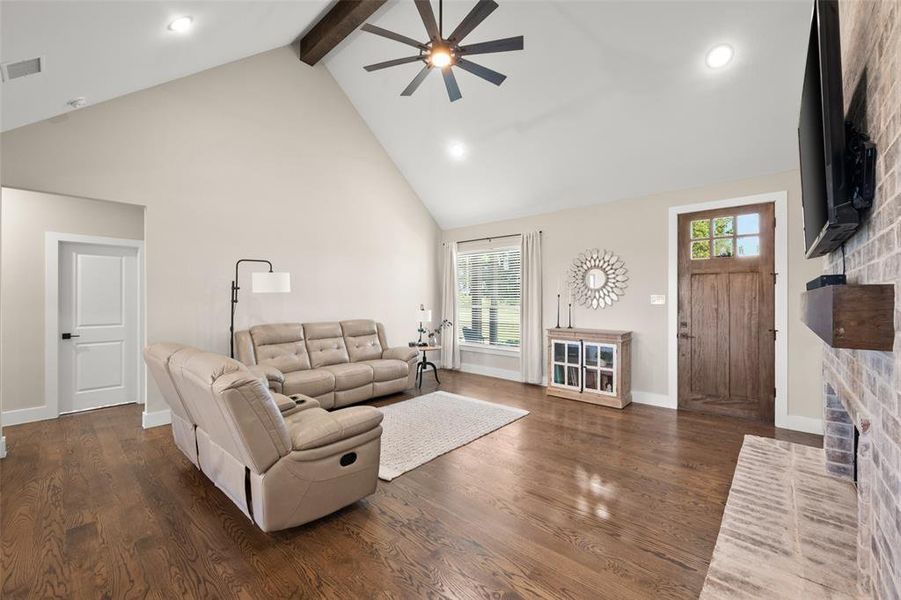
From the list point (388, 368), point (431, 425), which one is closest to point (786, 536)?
point (431, 425)

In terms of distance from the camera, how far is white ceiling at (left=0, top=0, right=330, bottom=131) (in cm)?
210

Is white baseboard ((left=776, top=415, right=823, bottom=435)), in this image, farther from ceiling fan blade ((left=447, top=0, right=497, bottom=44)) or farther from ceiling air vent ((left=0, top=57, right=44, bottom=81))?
ceiling air vent ((left=0, top=57, right=44, bottom=81))

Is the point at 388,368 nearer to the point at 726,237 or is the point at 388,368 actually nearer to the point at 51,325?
the point at 51,325

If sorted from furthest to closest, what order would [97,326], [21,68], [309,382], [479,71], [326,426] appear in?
[97,326] → [309,382] → [479,71] → [21,68] → [326,426]

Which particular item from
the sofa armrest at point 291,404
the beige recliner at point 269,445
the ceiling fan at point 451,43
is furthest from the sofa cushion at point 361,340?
the ceiling fan at point 451,43

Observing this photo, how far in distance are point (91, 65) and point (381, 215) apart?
3790 millimetres

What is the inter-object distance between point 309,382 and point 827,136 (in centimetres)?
438

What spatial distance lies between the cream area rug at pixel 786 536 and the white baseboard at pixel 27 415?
598 centimetres

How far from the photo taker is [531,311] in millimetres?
5926

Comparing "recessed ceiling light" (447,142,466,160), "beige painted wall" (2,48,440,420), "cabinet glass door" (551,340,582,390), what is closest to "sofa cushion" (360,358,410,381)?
"beige painted wall" (2,48,440,420)

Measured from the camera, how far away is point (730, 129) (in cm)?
384

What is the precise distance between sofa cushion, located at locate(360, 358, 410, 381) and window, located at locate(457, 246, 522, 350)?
1.92m

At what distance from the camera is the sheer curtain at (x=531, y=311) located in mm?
5820

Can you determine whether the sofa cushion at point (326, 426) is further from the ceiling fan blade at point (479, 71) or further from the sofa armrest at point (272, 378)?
the ceiling fan blade at point (479, 71)
